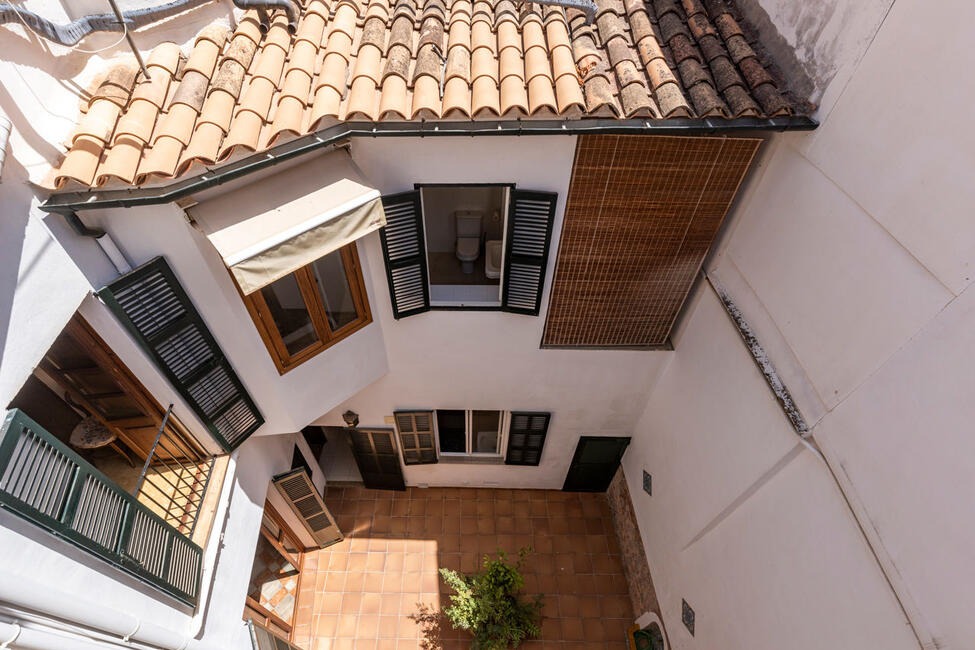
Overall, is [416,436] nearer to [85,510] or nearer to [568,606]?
[568,606]

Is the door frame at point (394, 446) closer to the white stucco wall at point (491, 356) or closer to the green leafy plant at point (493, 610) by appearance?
the white stucco wall at point (491, 356)

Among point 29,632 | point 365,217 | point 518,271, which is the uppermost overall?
point 518,271

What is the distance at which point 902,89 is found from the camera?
402cm

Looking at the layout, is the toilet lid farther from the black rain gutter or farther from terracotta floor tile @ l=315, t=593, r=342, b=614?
terracotta floor tile @ l=315, t=593, r=342, b=614

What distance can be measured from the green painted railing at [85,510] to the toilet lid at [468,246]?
5.16m

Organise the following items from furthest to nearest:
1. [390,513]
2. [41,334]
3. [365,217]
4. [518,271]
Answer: [390,513] → [518,271] → [365,217] → [41,334]

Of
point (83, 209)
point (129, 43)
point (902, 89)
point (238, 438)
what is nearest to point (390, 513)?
point (238, 438)

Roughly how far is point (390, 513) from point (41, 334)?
8653 millimetres

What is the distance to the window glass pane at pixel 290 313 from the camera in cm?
602

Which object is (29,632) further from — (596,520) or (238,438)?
(596,520)

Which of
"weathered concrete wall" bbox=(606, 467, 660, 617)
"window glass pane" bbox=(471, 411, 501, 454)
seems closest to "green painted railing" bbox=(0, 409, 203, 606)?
"window glass pane" bbox=(471, 411, 501, 454)

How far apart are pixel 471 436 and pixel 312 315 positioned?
531cm

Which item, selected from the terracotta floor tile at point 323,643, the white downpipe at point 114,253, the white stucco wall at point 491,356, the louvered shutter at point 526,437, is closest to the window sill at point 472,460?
the louvered shutter at point 526,437

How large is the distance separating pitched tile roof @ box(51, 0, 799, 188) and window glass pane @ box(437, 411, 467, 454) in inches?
257
